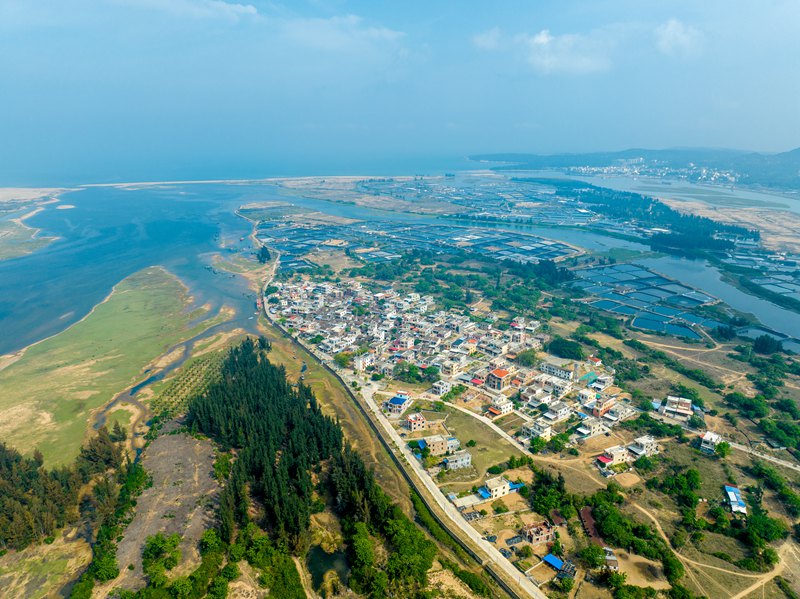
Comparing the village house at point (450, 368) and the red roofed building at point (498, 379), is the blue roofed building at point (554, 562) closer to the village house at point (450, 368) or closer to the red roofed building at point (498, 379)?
the red roofed building at point (498, 379)

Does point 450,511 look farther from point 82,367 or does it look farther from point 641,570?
point 82,367

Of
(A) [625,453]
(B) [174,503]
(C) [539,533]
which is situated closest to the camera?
(C) [539,533]

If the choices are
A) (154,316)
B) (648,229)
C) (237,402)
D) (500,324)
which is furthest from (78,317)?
(648,229)

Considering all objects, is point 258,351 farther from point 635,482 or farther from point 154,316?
point 635,482

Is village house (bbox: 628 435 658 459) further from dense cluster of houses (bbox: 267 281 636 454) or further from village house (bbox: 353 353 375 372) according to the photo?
village house (bbox: 353 353 375 372)

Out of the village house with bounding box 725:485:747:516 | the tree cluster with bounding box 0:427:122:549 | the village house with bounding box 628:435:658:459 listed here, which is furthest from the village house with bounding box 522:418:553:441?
the tree cluster with bounding box 0:427:122:549

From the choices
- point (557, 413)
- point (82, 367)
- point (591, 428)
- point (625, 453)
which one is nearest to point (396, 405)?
point (557, 413)
